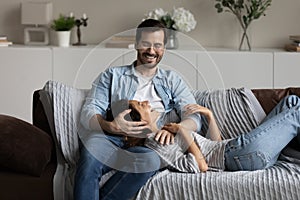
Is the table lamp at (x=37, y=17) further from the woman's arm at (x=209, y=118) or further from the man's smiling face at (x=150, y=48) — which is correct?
the woman's arm at (x=209, y=118)

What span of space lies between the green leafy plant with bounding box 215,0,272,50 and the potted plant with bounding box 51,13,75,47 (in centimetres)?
109

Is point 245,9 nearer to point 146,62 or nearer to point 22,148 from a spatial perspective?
point 146,62

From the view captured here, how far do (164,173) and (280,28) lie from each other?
2.43 meters

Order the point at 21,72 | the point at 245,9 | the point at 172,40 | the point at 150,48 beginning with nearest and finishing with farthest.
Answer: the point at 150,48 < the point at 172,40 < the point at 21,72 < the point at 245,9

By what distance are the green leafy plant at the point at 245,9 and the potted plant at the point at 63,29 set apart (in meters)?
1.09

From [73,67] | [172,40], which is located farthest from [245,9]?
[73,67]

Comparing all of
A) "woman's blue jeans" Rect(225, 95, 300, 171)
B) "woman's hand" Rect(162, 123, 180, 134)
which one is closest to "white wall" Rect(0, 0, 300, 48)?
"woman's blue jeans" Rect(225, 95, 300, 171)

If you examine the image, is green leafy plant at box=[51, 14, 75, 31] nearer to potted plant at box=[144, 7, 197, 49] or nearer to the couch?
potted plant at box=[144, 7, 197, 49]

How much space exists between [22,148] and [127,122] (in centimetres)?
48

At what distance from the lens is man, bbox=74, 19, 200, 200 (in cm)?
256

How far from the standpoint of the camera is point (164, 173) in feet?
8.64

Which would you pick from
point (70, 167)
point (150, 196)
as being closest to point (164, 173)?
point (150, 196)

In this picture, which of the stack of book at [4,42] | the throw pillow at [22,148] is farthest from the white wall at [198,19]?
the throw pillow at [22,148]

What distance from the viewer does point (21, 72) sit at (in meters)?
4.38
